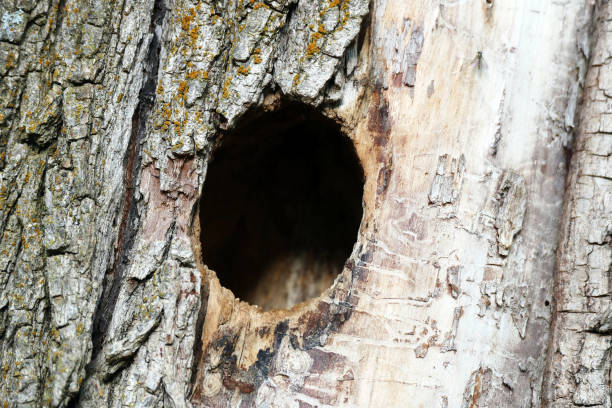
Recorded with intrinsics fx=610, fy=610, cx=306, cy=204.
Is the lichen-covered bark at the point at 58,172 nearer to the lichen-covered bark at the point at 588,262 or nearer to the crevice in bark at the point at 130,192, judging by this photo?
the crevice in bark at the point at 130,192

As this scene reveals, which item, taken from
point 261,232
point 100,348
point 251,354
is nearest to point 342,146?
point 261,232

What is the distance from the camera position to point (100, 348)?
1.90 meters

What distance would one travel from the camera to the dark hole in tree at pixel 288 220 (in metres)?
2.90

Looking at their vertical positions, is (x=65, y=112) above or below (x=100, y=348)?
above

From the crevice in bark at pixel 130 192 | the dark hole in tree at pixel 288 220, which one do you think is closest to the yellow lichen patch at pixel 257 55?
the crevice in bark at pixel 130 192

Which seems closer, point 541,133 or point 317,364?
point 317,364

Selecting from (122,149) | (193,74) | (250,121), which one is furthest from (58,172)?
(250,121)

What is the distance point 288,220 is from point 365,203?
120 cm

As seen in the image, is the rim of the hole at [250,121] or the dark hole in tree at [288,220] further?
the dark hole in tree at [288,220]

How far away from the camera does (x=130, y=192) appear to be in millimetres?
1988

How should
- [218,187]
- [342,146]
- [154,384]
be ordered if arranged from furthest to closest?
[342,146], [218,187], [154,384]

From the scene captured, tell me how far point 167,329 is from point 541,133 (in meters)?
1.38

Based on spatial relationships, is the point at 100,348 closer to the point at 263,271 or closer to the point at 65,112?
the point at 65,112

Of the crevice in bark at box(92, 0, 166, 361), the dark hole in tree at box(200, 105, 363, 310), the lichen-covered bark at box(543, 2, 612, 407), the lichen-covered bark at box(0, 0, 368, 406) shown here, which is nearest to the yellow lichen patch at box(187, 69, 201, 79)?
the lichen-covered bark at box(0, 0, 368, 406)
